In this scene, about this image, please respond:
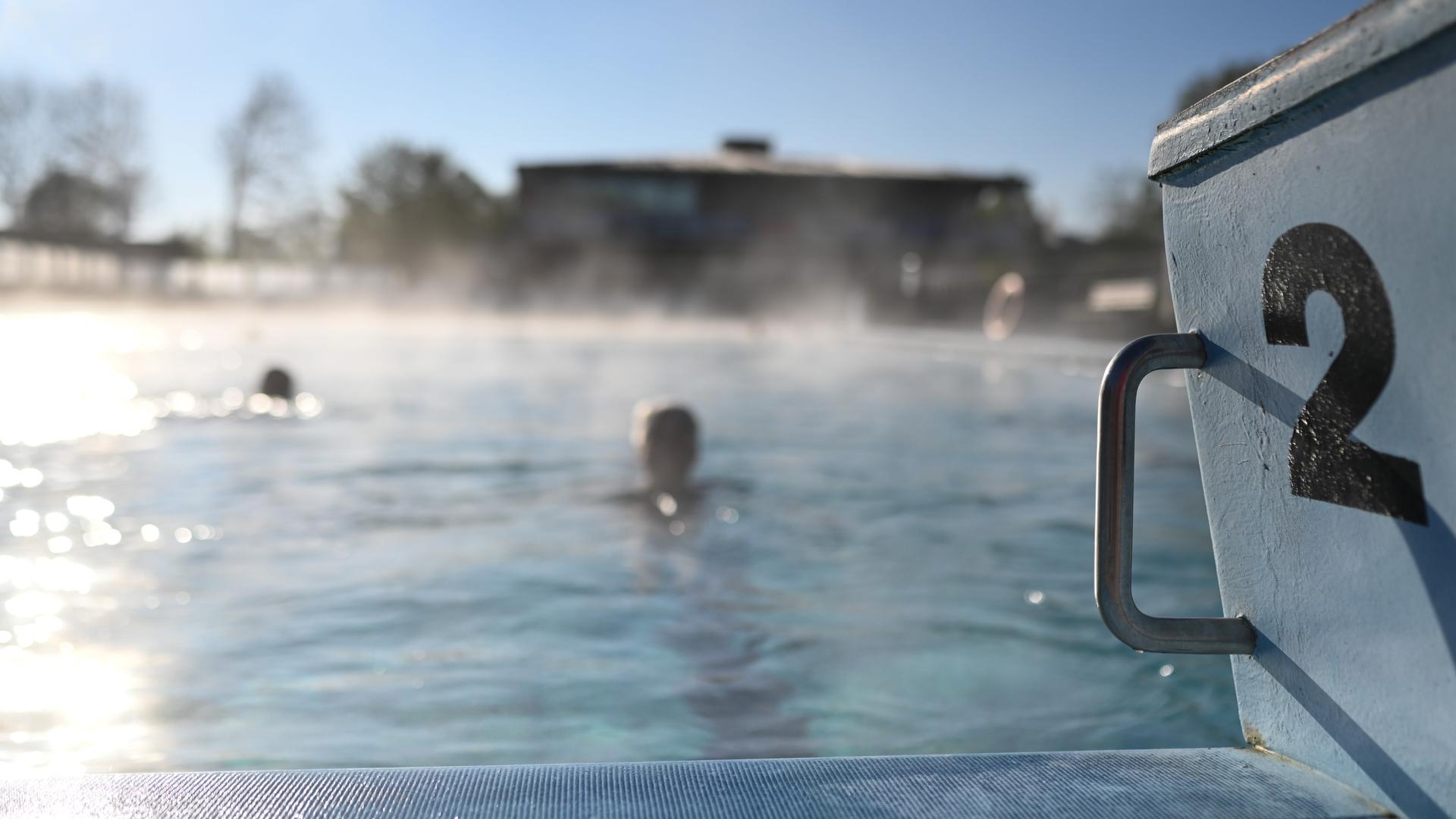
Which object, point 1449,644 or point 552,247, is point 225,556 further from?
point 552,247

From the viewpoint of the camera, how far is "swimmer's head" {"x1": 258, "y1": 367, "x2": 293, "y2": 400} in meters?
9.62

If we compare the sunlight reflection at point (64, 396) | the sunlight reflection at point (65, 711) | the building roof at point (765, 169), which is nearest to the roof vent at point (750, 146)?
the building roof at point (765, 169)

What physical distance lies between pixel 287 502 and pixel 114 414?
4525 mm

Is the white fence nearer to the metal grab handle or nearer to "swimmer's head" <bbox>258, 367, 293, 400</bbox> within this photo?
"swimmer's head" <bbox>258, 367, 293, 400</bbox>

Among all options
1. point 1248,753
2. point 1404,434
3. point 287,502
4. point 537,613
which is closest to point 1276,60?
point 1404,434

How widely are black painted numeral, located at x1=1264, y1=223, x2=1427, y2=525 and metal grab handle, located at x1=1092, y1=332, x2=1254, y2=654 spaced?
4.4 inches

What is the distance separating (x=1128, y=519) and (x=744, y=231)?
26.1 m

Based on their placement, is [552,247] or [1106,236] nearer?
[552,247]

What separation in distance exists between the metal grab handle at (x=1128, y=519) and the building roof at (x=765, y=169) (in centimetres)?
2630

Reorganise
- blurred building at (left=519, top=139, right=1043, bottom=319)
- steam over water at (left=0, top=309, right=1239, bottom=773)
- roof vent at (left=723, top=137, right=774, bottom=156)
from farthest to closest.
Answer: roof vent at (left=723, top=137, right=774, bottom=156) → blurred building at (left=519, top=139, right=1043, bottom=319) → steam over water at (left=0, top=309, right=1239, bottom=773)

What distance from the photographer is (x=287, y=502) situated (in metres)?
5.54

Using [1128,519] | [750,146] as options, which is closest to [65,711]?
[1128,519]

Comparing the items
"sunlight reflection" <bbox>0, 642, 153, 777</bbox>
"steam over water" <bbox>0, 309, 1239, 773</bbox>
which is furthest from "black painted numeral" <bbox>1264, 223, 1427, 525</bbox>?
"sunlight reflection" <bbox>0, 642, 153, 777</bbox>

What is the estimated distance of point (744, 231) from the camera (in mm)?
26891
